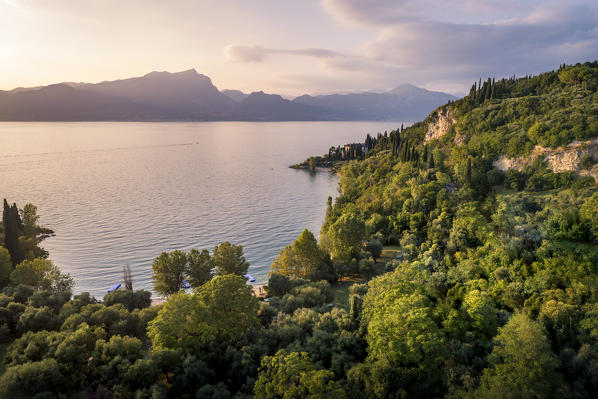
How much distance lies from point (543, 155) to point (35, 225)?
108 m

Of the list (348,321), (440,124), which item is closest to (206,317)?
(348,321)

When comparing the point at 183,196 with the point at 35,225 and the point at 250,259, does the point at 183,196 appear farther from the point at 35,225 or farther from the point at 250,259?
the point at 250,259

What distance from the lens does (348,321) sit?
2797 cm

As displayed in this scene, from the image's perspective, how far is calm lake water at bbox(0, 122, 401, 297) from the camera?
196 feet

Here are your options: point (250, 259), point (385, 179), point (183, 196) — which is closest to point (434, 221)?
point (250, 259)

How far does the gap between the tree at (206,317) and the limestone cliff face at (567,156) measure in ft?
211

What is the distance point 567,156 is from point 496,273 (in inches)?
1654

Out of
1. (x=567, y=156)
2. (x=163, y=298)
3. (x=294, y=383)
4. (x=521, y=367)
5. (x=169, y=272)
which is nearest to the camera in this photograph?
(x=294, y=383)

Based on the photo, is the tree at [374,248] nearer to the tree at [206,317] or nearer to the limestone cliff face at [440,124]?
the tree at [206,317]

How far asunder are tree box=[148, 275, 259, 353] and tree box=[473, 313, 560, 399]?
18135 mm

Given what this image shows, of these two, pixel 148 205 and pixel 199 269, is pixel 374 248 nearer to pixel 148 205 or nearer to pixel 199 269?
pixel 199 269

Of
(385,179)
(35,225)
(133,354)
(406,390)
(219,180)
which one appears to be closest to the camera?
(406,390)

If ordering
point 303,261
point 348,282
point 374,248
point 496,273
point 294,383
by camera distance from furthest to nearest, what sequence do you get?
1. point 374,248
2. point 348,282
3. point 303,261
4. point 496,273
5. point 294,383

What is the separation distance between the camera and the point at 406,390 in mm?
21344
